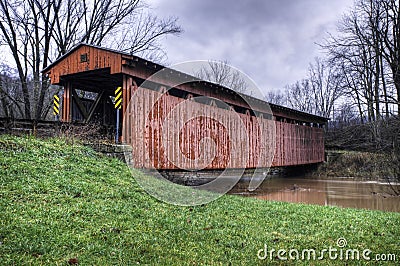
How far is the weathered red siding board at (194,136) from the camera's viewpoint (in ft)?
30.7

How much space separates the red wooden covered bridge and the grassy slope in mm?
2423

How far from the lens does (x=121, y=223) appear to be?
14.1ft

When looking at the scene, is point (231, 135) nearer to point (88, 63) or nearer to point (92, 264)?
point (88, 63)

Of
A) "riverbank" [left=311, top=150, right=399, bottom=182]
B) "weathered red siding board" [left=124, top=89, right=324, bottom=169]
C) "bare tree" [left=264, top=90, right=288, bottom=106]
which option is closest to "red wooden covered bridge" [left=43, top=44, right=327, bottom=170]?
"weathered red siding board" [left=124, top=89, right=324, bottom=169]

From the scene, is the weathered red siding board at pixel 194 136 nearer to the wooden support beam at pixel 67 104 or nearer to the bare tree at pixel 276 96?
the wooden support beam at pixel 67 104

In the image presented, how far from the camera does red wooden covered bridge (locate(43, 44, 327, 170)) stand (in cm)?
930

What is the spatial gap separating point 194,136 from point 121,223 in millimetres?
7068

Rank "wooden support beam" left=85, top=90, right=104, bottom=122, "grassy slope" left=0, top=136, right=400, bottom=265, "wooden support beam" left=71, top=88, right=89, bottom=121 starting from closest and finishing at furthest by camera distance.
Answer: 1. "grassy slope" left=0, top=136, right=400, bottom=265
2. "wooden support beam" left=71, top=88, right=89, bottom=121
3. "wooden support beam" left=85, top=90, right=104, bottom=122

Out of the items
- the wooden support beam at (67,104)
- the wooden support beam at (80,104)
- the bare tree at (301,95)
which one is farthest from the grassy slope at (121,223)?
the bare tree at (301,95)

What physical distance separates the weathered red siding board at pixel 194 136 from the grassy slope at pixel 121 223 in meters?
2.14

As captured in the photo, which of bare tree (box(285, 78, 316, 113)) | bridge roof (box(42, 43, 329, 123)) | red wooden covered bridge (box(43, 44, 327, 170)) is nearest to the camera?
bridge roof (box(42, 43, 329, 123))

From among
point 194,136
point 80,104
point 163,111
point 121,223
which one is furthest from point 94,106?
point 121,223

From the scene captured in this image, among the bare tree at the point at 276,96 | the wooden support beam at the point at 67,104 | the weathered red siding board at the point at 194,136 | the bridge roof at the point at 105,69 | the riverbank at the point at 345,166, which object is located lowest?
the riverbank at the point at 345,166

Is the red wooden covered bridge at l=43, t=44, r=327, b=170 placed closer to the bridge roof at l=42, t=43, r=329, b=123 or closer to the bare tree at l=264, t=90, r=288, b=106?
the bridge roof at l=42, t=43, r=329, b=123
